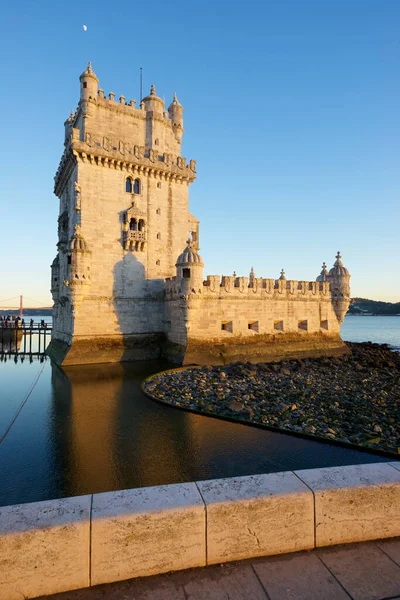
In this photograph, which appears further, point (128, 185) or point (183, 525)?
point (128, 185)

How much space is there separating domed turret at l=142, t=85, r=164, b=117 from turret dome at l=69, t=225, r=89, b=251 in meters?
13.3

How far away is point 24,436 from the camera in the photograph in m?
11.2

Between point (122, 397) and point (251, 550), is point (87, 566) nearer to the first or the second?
point (251, 550)

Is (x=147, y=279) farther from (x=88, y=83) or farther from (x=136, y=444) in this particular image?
(x=136, y=444)

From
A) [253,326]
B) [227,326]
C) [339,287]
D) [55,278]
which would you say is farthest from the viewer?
[55,278]

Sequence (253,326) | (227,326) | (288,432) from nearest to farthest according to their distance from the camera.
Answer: (288,432), (227,326), (253,326)

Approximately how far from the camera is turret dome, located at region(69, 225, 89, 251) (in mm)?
23531

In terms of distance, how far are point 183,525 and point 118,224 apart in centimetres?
2558

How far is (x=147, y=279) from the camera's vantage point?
27594 mm

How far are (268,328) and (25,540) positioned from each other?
25.1m

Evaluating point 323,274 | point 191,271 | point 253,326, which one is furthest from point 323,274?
point 191,271

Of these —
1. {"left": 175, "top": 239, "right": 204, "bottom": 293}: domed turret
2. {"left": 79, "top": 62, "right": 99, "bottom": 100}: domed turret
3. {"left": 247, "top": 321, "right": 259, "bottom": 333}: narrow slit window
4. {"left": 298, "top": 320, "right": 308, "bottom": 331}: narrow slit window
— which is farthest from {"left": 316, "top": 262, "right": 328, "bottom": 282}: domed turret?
{"left": 79, "top": 62, "right": 99, "bottom": 100}: domed turret

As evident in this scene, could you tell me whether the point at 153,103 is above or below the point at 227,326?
above

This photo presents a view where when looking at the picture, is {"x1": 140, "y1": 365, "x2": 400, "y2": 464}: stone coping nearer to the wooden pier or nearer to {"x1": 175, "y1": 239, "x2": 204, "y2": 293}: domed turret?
{"x1": 175, "y1": 239, "x2": 204, "y2": 293}: domed turret
